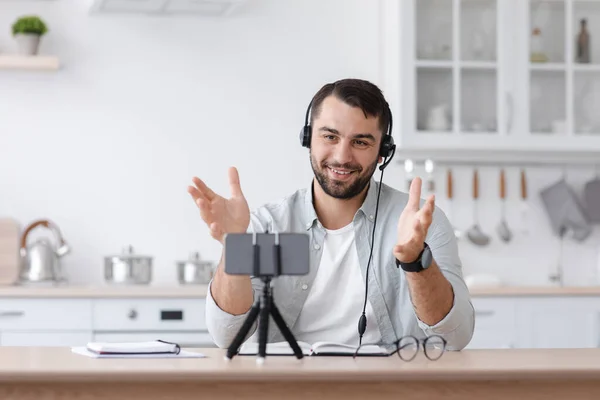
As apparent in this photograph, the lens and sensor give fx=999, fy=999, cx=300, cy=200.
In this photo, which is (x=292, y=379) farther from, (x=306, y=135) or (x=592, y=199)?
(x=592, y=199)

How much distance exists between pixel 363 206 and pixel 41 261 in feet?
6.54

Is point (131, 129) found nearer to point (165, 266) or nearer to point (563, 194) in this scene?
point (165, 266)

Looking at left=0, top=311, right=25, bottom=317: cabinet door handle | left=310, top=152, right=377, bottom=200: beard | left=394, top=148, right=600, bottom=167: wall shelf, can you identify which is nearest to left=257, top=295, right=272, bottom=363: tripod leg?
left=310, top=152, right=377, bottom=200: beard

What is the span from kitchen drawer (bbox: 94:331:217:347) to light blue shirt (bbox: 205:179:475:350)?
148cm

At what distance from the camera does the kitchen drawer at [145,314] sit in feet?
12.7

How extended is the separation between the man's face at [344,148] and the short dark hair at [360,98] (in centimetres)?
1

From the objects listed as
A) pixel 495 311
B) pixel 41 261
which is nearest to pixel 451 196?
pixel 495 311

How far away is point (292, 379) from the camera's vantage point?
70.7 inches

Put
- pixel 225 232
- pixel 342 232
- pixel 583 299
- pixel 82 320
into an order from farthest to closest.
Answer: pixel 583 299
pixel 82 320
pixel 342 232
pixel 225 232

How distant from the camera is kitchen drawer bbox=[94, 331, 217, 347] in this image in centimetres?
388

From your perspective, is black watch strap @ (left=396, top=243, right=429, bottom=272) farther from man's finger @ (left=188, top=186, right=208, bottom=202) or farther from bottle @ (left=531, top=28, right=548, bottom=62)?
bottle @ (left=531, top=28, right=548, bottom=62)

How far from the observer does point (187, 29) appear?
14.7ft

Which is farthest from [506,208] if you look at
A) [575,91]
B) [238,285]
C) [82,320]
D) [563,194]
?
[238,285]

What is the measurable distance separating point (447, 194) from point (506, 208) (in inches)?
11.7
